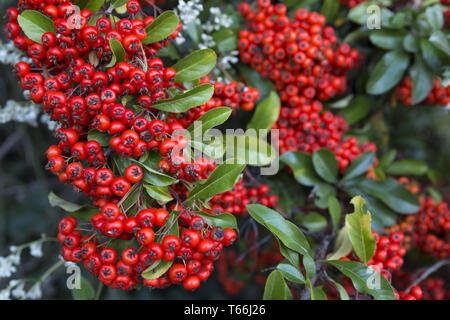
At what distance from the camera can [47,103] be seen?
4.61ft

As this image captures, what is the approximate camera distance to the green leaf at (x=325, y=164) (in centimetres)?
203

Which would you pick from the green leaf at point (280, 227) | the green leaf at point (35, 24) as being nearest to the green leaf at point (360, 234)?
the green leaf at point (280, 227)

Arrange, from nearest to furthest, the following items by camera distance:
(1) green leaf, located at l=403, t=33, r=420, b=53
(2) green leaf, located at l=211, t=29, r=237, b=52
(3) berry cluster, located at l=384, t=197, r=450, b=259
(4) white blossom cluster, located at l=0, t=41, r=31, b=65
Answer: (4) white blossom cluster, located at l=0, t=41, r=31, b=65 < (2) green leaf, located at l=211, t=29, r=237, b=52 < (1) green leaf, located at l=403, t=33, r=420, b=53 < (3) berry cluster, located at l=384, t=197, r=450, b=259

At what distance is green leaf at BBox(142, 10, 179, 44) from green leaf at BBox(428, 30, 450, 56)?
53.0 inches

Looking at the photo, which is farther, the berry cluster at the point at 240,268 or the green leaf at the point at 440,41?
the berry cluster at the point at 240,268

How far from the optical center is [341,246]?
1.76m

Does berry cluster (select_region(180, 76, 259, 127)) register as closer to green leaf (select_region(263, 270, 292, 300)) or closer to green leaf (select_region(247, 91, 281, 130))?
green leaf (select_region(247, 91, 281, 130))

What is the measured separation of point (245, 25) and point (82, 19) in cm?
105

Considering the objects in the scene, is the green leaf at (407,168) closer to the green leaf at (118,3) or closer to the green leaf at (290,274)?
the green leaf at (290,274)

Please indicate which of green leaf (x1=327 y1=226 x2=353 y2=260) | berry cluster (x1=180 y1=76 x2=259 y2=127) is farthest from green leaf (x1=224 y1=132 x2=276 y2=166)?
green leaf (x1=327 y1=226 x2=353 y2=260)

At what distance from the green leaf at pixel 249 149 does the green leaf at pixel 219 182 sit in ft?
0.66

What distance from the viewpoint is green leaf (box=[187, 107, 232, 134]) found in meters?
1.49

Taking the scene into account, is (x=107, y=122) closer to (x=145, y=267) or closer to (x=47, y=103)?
(x=47, y=103)

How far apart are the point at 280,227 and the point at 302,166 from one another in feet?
1.95
